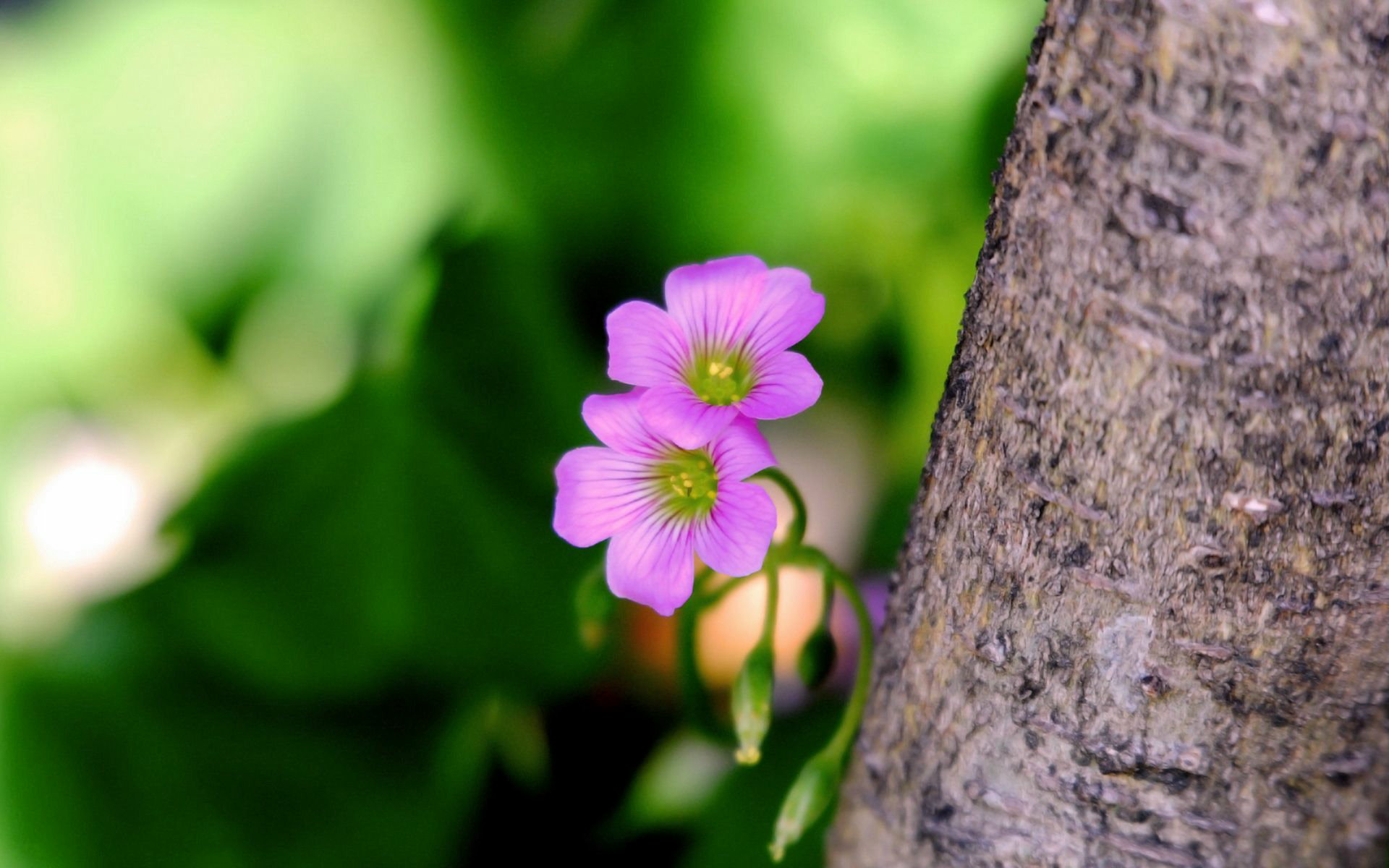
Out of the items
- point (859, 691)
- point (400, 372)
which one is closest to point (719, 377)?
point (859, 691)

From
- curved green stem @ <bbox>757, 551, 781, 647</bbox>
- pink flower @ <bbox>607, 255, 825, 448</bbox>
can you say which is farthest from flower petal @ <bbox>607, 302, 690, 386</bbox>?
curved green stem @ <bbox>757, 551, 781, 647</bbox>

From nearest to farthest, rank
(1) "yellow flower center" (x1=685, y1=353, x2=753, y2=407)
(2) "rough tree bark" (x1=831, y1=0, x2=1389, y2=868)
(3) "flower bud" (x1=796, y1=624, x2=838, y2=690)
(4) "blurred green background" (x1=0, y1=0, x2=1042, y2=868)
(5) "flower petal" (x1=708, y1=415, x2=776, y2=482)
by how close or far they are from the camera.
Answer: (2) "rough tree bark" (x1=831, y1=0, x2=1389, y2=868)
(5) "flower petal" (x1=708, y1=415, x2=776, y2=482)
(1) "yellow flower center" (x1=685, y1=353, x2=753, y2=407)
(3) "flower bud" (x1=796, y1=624, x2=838, y2=690)
(4) "blurred green background" (x1=0, y1=0, x2=1042, y2=868)

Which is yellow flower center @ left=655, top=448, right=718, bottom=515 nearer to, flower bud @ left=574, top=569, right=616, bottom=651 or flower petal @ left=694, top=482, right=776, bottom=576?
flower petal @ left=694, top=482, right=776, bottom=576

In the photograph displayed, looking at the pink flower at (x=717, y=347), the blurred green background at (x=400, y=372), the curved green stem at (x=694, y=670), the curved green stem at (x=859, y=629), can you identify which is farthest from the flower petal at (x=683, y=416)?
the blurred green background at (x=400, y=372)

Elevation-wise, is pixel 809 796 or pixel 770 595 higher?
pixel 770 595

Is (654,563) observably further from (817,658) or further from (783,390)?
(817,658)
